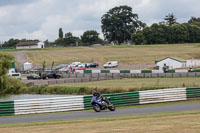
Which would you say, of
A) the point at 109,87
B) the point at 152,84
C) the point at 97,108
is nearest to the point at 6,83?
the point at 109,87

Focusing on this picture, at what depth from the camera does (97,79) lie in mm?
54031

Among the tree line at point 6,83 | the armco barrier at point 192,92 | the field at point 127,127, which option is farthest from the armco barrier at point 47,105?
the tree line at point 6,83

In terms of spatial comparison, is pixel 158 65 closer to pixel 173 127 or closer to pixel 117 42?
pixel 173 127

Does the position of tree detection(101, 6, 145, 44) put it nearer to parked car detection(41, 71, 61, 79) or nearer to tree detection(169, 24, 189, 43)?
tree detection(169, 24, 189, 43)

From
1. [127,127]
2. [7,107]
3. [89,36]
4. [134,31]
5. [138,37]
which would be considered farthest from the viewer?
[89,36]

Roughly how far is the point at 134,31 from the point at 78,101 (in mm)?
139809

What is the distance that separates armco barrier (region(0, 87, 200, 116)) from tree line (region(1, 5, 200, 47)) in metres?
113

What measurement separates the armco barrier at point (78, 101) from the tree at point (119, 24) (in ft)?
434

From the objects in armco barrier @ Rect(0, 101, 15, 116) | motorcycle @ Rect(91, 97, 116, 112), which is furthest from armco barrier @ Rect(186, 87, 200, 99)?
armco barrier @ Rect(0, 101, 15, 116)

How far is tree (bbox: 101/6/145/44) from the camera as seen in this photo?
159m

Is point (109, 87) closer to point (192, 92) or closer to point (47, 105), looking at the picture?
point (192, 92)

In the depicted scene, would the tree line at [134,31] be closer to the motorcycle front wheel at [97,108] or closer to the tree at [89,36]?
the tree at [89,36]

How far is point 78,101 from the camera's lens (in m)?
23.5

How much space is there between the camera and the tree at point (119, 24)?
159 meters
